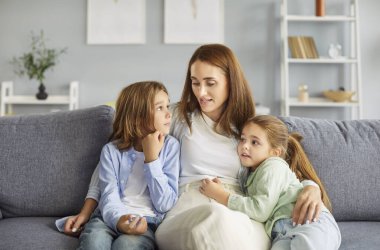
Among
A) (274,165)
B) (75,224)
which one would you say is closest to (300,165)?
(274,165)

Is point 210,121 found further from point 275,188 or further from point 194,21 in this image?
point 194,21

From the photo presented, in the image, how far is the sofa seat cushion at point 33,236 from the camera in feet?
4.66

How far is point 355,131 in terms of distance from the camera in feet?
6.20

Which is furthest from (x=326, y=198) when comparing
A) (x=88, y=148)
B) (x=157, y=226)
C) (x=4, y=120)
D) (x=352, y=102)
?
(x=352, y=102)

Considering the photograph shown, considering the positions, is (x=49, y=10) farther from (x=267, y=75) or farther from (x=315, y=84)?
(x=315, y=84)

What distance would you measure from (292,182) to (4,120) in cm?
108

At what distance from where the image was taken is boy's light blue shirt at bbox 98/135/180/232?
59.7 inches

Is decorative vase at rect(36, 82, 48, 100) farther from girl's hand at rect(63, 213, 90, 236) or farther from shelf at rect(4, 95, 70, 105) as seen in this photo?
girl's hand at rect(63, 213, 90, 236)

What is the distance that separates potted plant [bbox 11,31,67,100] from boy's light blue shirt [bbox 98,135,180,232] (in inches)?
108

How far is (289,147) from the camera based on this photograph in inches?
67.9

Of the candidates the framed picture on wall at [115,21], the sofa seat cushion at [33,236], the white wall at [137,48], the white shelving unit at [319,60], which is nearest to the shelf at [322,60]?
the white shelving unit at [319,60]

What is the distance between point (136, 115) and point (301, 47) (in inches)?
110

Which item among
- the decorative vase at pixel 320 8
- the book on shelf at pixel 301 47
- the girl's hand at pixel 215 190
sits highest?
the decorative vase at pixel 320 8

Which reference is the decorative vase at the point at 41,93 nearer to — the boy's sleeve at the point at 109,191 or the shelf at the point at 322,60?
the shelf at the point at 322,60
